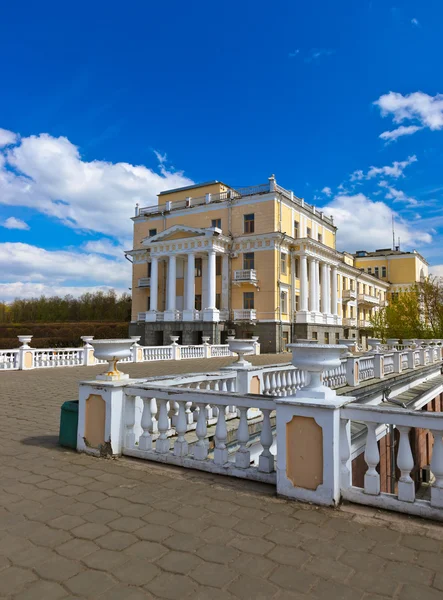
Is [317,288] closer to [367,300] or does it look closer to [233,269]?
[233,269]

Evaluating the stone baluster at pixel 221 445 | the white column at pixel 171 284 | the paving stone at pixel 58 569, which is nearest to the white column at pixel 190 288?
the white column at pixel 171 284

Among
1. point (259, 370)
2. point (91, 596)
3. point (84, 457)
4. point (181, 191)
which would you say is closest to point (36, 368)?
point (259, 370)

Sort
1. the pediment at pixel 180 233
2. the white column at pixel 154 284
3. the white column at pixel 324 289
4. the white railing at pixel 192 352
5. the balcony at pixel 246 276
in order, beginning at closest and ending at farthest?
1. the white railing at pixel 192 352
2. the pediment at pixel 180 233
3. the balcony at pixel 246 276
4. the white column at pixel 154 284
5. the white column at pixel 324 289

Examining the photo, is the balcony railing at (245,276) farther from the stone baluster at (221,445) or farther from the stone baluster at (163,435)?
the stone baluster at (221,445)

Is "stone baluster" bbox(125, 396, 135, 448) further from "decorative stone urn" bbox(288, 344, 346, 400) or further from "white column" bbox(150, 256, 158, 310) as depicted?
"white column" bbox(150, 256, 158, 310)

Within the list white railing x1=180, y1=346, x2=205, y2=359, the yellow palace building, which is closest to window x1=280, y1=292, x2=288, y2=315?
the yellow palace building

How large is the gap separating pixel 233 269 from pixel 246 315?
4.46 meters

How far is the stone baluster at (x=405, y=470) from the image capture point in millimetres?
3369

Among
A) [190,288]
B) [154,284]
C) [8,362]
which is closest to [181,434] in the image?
[8,362]

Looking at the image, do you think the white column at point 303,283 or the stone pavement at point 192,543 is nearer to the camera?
the stone pavement at point 192,543

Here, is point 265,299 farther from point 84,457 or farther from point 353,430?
point 84,457

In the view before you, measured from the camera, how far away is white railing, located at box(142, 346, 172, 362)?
22644 millimetres

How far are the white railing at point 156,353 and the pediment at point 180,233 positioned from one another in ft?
40.7

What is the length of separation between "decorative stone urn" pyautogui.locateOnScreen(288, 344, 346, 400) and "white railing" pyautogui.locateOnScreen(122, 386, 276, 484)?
44cm
